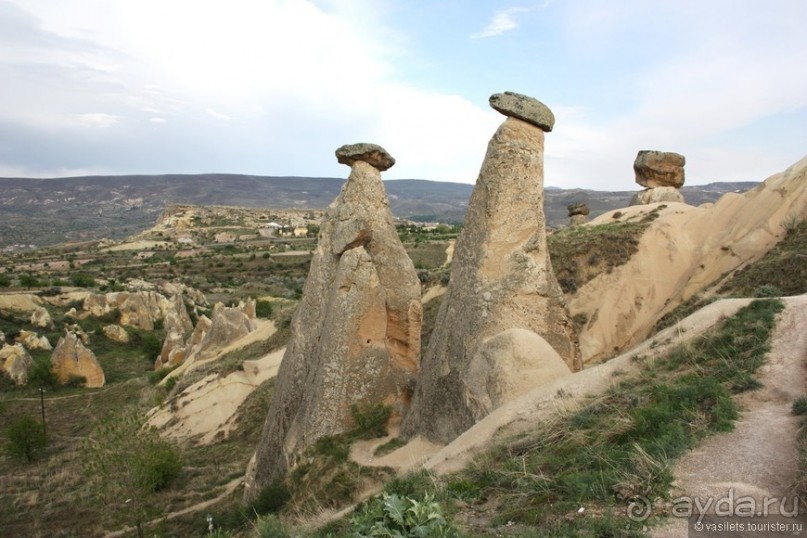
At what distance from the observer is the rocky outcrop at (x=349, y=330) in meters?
11.7

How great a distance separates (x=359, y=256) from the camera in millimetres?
12289

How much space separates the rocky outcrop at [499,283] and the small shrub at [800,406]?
4.92 meters

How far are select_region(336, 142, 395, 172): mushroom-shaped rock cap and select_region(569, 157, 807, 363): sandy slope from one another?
10.3m

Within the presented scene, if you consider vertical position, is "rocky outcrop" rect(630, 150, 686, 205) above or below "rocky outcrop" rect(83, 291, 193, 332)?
above

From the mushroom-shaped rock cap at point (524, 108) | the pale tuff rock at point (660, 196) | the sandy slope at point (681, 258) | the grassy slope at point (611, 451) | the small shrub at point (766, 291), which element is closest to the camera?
the grassy slope at point (611, 451)

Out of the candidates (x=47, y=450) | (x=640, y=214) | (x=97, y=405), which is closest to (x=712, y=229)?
(x=640, y=214)

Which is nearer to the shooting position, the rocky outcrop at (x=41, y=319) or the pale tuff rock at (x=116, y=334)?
the rocky outcrop at (x=41, y=319)

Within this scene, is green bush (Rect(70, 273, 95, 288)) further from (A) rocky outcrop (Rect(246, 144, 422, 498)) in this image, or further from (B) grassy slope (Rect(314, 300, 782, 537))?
(B) grassy slope (Rect(314, 300, 782, 537))

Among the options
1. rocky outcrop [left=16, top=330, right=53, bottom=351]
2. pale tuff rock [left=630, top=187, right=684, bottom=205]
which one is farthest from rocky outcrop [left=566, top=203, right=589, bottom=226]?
rocky outcrop [left=16, top=330, right=53, bottom=351]

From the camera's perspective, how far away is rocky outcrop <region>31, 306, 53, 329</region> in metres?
42.6

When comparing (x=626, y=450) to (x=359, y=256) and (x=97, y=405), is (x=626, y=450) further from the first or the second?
(x=97, y=405)

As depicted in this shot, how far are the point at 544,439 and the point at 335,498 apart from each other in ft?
14.6

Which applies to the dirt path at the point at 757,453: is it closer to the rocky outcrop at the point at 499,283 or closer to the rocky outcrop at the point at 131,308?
the rocky outcrop at the point at 499,283

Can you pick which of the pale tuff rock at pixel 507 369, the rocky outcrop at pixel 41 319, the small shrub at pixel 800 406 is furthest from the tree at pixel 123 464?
the rocky outcrop at pixel 41 319
